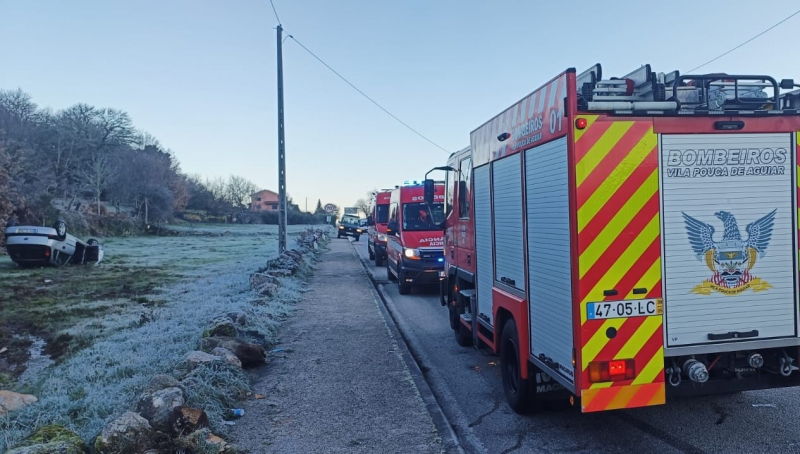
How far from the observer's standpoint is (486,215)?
6703 mm

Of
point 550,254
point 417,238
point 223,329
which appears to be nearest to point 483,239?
point 550,254

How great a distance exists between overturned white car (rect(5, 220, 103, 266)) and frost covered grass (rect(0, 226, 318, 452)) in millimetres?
3839

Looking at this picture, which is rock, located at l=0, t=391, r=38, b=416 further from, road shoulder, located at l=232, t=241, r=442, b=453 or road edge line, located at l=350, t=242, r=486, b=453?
road edge line, located at l=350, t=242, r=486, b=453

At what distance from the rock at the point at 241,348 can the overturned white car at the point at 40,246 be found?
62.0ft

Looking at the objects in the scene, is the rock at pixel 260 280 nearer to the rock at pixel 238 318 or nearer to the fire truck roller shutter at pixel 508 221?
the rock at pixel 238 318

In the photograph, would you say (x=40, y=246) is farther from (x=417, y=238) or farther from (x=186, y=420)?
(x=186, y=420)

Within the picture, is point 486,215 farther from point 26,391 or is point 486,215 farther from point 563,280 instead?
point 26,391

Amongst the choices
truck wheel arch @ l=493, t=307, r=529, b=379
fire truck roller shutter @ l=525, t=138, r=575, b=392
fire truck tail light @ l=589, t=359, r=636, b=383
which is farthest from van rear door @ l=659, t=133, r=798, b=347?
truck wheel arch @ l=493, t=307, r=529, b=379

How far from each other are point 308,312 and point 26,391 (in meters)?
5.49

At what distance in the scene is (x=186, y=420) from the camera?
189 inches

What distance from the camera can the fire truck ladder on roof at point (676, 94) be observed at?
430 centimetres

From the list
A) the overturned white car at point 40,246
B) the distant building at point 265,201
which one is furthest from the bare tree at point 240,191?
the overturned white car at point 40,246

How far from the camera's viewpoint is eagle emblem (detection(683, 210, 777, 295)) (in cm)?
433

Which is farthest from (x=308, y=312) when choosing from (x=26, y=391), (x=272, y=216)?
(x=272, y=216)
